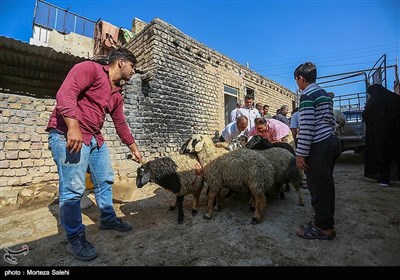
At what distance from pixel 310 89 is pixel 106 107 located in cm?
236

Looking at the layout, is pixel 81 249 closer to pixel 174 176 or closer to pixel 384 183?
pixel 174 176

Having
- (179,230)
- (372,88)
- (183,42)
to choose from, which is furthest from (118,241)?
(183,42)

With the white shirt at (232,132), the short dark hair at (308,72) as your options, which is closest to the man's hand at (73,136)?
the short dark hair at (308,72)

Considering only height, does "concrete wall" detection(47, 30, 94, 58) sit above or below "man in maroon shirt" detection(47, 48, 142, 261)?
above

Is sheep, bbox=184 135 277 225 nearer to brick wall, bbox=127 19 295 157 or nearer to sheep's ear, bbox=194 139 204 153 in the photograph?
sheep's ear, bbox=194 139 204 153

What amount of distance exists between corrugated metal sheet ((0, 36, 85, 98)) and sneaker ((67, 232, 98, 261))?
4.43m

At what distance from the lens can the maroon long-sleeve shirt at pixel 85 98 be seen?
77.2 inches

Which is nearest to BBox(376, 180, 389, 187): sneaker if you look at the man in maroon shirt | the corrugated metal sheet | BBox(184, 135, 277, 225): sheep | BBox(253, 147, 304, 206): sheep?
BBox(253, 147, 304, 206): sheep

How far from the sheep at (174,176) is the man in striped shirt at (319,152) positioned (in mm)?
1605

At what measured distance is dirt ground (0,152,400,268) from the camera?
7.02ft

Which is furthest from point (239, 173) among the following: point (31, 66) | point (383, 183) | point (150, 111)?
point (31, 66)

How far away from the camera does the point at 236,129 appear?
534cm

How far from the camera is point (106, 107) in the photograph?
8.25 feet

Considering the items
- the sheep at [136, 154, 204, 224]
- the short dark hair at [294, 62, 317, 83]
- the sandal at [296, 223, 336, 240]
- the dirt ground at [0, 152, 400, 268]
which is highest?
the short dark hair at [294, 62, 317, 83]
